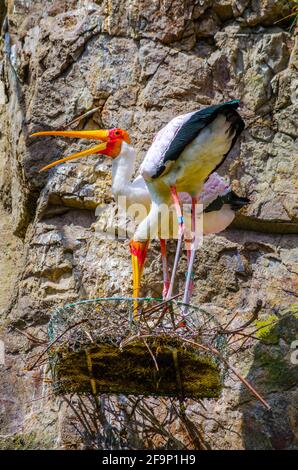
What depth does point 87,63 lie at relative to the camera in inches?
222

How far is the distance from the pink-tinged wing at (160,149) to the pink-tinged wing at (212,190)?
40 cm

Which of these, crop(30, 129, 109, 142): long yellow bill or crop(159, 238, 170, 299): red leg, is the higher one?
crop(30, 129, 109, 142): long yellow bill

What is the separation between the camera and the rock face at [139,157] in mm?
5031

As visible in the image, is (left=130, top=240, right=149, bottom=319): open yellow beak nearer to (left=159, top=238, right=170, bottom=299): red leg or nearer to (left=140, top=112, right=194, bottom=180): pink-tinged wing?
(left=159, top=238, right=170, bottom=299): red leg

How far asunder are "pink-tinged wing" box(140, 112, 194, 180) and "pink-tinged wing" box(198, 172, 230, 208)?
1.30ft

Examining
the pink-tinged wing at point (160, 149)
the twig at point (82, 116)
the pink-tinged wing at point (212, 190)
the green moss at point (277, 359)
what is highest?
the twig at point (82, 116)

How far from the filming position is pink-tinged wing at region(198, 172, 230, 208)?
487 centimetres

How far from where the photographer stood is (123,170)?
16.5ft

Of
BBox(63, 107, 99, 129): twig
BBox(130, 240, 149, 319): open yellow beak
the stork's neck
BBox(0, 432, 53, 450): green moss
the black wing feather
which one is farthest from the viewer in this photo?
BBox(63, 107, 99, 129): twig

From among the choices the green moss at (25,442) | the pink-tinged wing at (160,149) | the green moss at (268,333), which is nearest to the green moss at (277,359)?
the green moss at (268,333)

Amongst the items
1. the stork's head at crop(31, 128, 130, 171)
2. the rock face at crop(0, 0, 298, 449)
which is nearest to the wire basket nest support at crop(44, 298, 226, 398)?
the rock face at crop(0, 0, 298, 449)

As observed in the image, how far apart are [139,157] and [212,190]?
0.66 meters

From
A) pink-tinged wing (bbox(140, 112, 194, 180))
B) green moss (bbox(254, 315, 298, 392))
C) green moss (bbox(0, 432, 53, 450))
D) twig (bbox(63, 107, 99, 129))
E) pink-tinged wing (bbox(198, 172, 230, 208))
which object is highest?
twig (bbox(63, 107, 99, 129))

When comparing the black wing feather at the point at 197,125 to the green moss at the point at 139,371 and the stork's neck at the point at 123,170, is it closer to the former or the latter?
the stork's neck at the point at 123,170
